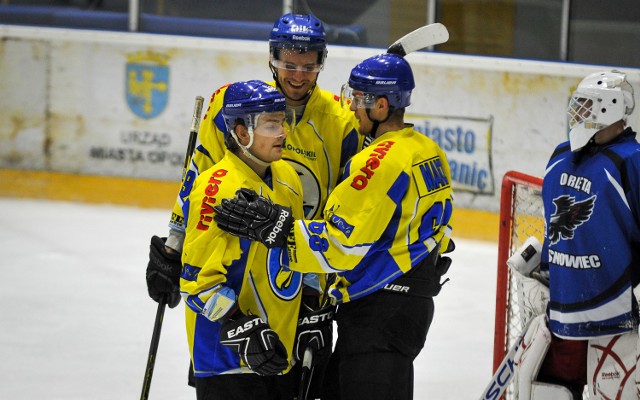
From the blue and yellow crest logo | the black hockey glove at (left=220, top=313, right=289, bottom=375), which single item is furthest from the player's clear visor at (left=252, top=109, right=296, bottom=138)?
the blue and yellow crest logo

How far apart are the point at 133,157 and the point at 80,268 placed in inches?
72.9

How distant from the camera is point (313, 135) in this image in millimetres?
2969

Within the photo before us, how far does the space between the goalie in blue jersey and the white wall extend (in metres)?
3.56

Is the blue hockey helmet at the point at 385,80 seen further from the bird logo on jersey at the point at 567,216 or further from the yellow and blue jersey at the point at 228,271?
the bird logo on jersey at the point at 567,216

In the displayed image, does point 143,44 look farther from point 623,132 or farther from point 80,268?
point 623,132

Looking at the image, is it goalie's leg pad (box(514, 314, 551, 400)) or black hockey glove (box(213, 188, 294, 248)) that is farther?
goalie's leg pad (box(514, 314, 551, 400))

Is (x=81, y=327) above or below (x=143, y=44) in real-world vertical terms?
below

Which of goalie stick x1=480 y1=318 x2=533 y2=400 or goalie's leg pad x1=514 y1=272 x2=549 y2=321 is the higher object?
goalie's leg pad x1=514 y1=272 x2=549 y2=321

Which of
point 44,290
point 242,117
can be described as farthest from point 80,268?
point 242,117

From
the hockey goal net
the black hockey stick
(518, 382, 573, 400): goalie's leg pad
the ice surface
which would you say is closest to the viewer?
(518, 382, 573, 400): goalie's leg pad

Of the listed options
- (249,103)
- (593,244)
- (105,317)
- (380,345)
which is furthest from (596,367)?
(105,317)

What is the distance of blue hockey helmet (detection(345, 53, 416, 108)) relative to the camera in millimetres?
2670

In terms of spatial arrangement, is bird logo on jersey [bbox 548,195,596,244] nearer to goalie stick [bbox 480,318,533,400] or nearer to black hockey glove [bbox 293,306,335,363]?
goalie stick [bbox 480,318,533,400]

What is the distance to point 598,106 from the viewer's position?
2648 millimetres
